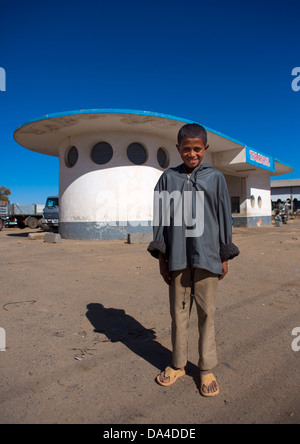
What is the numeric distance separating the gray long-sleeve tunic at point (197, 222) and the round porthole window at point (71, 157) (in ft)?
36.5

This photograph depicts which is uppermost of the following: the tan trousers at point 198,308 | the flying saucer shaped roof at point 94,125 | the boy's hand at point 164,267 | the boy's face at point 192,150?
the flying saucer shaped roof at point 94,125

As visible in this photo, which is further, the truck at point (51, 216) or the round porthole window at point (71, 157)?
the truck at point (51, 216)

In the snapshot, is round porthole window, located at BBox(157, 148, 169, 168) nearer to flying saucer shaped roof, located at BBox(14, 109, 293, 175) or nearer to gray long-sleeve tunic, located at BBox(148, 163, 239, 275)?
flying saucer shaped roof, located at BBox(14, 109, 293, 175)

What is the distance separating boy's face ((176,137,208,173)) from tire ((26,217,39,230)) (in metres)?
21.8

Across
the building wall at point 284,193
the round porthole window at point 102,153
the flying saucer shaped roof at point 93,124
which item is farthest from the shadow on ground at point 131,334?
the building wall at point 284,193

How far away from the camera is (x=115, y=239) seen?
39.3ft

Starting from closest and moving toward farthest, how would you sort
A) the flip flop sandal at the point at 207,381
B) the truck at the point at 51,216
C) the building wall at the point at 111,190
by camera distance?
the flip flop sandal at the point at 207,381 < the building wall at the point at 111,190 < the truck at the point at 51,216

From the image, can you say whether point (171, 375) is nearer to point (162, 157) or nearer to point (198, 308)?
point (198, 308)

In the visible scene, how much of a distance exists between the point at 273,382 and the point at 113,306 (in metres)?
2.24

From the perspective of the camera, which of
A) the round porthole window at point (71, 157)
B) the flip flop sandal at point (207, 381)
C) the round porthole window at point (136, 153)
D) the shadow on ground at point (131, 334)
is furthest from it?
the round porthole window at point (71, 157)

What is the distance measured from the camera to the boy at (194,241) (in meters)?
2.11

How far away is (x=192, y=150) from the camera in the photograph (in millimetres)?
2150

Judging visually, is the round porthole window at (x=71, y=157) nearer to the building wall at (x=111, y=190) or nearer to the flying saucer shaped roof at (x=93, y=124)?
the building wall at (x=111, y=190)

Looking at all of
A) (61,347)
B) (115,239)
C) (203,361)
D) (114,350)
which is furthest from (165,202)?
(115,239)
